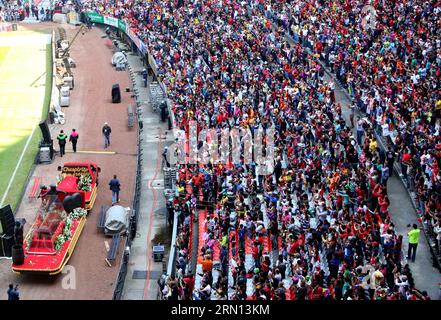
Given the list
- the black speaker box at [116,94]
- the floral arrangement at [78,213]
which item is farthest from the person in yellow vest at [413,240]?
the black speaker box at [116,94]

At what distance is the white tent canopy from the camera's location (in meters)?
32.3

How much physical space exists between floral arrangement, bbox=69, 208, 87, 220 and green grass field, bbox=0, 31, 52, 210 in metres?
5.03

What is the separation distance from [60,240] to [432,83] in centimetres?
1859

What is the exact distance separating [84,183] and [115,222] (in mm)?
3353

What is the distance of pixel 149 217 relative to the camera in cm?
3491

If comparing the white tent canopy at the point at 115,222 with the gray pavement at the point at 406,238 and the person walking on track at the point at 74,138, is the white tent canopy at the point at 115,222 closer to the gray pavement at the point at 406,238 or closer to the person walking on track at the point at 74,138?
the person walking on track at the point at 74,138

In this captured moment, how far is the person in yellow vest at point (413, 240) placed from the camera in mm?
25234

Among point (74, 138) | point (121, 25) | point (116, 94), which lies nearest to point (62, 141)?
point (74, 138)

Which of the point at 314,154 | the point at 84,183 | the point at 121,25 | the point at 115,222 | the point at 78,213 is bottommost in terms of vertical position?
the point at 115,222

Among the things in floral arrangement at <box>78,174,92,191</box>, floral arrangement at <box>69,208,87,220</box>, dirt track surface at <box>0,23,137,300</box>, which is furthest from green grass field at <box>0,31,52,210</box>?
floral arrangement at <box>69,208,87,220</box>

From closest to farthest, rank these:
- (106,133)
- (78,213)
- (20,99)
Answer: (78,213), (106,133), (20,99)

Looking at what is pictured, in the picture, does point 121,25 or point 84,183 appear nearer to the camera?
point 84,183

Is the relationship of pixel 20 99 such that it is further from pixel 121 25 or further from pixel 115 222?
pixel 115 222

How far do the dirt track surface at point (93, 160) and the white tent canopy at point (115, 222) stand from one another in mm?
409
